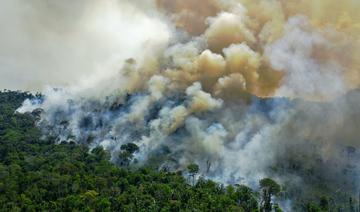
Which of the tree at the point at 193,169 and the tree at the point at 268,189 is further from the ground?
the tree at the point at 193,169

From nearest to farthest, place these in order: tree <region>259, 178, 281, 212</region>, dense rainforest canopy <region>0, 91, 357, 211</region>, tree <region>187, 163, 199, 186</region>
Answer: dense rainforest canopy <region>0, 91, 357, 211</region>, tree <region>259, 178, 281, 212</region>, tree <region>187, 163, 199, 186</region>

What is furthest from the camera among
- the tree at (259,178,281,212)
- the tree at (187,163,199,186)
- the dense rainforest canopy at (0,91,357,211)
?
the tree at (187,163,199,186)

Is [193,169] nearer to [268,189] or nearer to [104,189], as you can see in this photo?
[268,189]

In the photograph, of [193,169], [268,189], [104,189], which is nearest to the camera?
[104,189]

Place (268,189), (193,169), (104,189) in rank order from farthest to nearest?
(193,169), (268,189), (104,189)

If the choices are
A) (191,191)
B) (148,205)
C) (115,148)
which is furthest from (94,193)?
(115,148)

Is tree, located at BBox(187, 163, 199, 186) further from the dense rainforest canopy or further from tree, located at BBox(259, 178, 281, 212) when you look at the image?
tree, located at BBox(259, 178, 281, 212)

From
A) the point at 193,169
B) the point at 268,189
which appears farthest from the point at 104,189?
the point at 268,189

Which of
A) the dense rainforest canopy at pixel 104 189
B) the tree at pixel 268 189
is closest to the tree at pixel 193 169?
the dense rainforest canopy at pixel 104 189

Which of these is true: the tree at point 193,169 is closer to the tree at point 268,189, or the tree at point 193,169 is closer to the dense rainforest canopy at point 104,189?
the dense rainforest canopy at point 104,189

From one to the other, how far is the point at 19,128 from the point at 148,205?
291 ft

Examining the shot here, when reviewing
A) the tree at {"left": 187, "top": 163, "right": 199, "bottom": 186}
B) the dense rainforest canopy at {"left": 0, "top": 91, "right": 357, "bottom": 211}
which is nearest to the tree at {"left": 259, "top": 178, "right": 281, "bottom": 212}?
the dense rainforest canopy at {"left": 0, "top": 91, "right": 357, "bottom": 211}

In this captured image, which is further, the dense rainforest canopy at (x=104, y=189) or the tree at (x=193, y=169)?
the tree at (x=193, y=169)

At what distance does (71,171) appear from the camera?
114 metres
